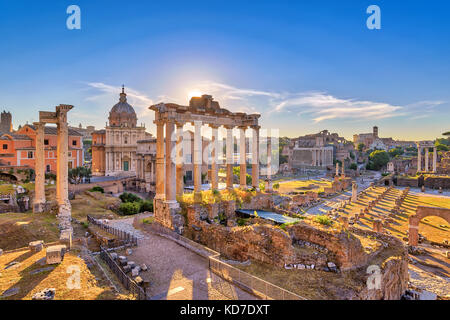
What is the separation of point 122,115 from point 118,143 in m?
6.02

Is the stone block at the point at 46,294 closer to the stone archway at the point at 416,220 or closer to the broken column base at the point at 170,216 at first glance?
the broken column base at the point at 170,216

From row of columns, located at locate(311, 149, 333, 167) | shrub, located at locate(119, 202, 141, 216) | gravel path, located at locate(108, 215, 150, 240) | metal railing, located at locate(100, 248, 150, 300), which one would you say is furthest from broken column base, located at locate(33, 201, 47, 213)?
row of columns, located at locate(311, 149, 333, 167)

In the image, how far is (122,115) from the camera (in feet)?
176

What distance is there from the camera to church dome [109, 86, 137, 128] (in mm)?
53650

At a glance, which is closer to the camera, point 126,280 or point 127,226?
point 126,280

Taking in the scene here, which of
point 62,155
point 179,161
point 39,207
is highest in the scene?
point 62,155

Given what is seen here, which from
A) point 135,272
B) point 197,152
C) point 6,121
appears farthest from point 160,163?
point 6,121

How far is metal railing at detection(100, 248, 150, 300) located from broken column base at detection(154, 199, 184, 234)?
4.14 metres

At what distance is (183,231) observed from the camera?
1520 cm

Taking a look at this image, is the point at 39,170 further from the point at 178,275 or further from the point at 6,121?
the point at 6,121
